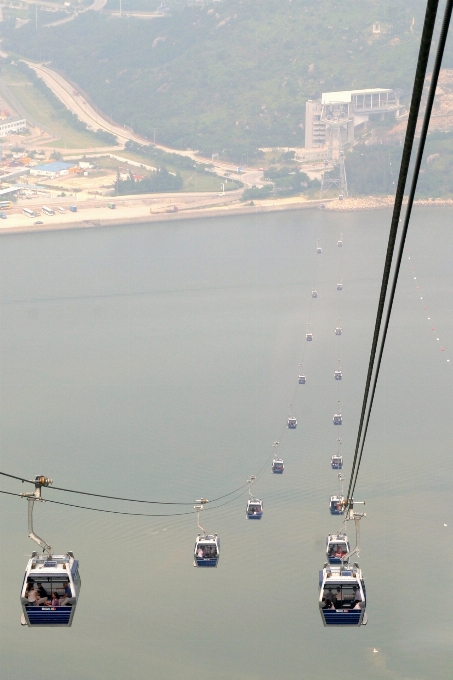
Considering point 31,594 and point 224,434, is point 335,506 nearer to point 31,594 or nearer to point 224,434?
point 224,434

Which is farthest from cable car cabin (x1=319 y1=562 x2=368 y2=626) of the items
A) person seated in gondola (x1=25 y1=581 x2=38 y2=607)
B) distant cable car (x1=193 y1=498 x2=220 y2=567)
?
distant cable car (x1=193 y1=498 x2=220 y2=567)

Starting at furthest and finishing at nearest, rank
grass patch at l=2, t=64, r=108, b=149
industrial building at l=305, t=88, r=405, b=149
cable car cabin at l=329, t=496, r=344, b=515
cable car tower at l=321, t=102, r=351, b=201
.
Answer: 1. grass patch at l=2, t=64, r=108, b=149
2. industrial building at l=305, t=88, r=405, b=149
3. cable car tower at l=321, t=102, r=351, b=201
4. cable car cabin at l=329, t=496, r=344, b=515

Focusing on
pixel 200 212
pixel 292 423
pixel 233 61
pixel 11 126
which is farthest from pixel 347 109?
pixel 292 423

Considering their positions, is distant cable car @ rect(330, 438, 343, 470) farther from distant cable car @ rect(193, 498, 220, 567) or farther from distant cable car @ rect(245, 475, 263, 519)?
distant cable car @ rect(193, 498, 220, 567)

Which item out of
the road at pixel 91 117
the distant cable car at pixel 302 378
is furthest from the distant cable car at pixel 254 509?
the road at pixel 91 117

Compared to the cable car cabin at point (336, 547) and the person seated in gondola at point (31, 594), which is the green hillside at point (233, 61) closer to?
the cable car cabin at point (336, 547)

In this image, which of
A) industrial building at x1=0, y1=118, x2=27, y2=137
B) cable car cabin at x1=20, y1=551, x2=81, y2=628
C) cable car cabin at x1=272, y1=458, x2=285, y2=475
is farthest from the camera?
industrial building at x1=0, y1=118, x2=27, y2=137
